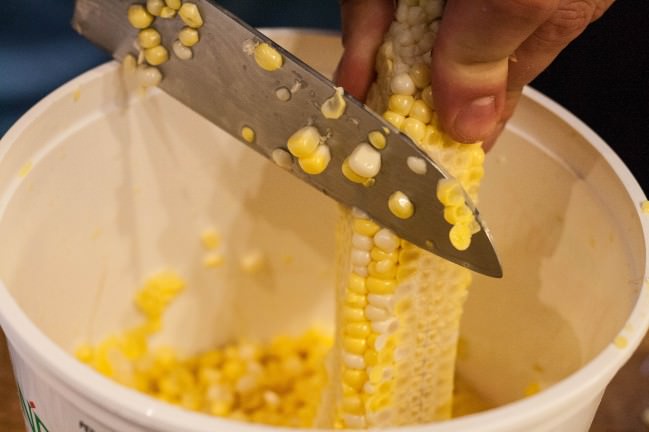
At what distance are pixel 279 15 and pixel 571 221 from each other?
0.44 m

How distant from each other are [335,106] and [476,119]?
108 millimetres

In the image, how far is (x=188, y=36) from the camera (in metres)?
0.68

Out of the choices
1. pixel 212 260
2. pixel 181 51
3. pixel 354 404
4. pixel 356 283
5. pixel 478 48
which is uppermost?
pixel 478 48

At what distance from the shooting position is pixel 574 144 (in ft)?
2.56

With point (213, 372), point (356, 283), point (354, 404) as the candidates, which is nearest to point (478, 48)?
point (356, 283)

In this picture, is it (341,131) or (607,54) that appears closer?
(341,131)

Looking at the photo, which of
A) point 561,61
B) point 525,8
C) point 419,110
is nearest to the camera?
point 525,8

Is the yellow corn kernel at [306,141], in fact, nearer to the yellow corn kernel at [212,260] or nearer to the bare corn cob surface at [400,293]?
the bare corn cob surface at [400,293]

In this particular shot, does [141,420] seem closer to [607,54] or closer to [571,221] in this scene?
[571,221]

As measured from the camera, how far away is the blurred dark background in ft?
2.97

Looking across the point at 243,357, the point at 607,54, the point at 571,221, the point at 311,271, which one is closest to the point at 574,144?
the point at 571,221

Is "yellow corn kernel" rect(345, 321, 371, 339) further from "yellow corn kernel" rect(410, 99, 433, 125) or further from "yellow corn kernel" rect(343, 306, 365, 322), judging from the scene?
"yellow corn kernel" rect(410, 99, 433, 125)

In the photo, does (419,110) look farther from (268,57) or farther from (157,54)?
(157,54)

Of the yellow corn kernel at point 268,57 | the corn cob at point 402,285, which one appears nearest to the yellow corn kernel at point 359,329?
the corn cob at point 402,285
